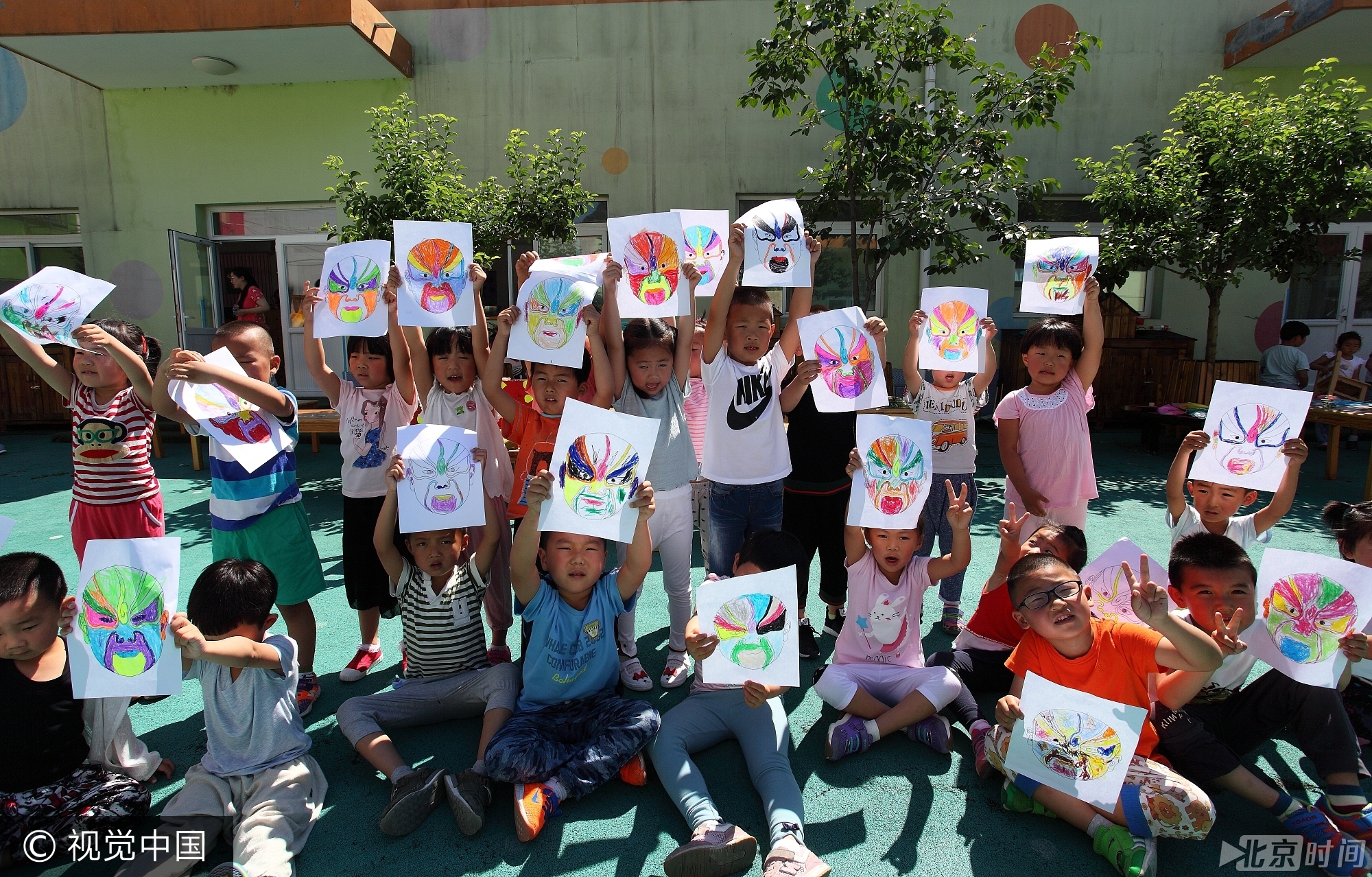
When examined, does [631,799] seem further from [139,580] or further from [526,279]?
[526,279]

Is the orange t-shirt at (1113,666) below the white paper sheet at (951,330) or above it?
below

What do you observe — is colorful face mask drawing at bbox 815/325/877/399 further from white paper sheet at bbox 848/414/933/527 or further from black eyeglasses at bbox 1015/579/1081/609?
black eyeglasses at bbox 1015/579/1081/609

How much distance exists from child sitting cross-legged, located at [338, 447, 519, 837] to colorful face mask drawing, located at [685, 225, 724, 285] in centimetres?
121

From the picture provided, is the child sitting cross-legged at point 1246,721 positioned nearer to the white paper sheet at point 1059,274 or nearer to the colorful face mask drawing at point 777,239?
the white paper sheet at point 1059,274

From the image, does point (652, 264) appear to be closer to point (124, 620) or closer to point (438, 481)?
point (438, 481)

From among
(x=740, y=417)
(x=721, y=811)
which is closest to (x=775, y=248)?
(x=740, y=417)

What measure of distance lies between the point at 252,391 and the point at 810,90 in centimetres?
712

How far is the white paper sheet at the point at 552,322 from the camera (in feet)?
8.94

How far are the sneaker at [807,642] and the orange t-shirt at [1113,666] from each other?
1.05m

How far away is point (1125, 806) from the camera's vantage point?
75.9 inches

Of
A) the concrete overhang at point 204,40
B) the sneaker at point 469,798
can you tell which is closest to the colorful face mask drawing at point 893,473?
the sneaker at point 469,798

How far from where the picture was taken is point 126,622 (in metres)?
2.01

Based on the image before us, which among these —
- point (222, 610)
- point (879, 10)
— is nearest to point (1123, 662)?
point (222, 610)

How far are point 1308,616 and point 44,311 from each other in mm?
4130
